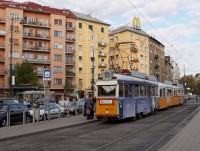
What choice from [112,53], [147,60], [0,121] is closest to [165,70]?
[147,60]

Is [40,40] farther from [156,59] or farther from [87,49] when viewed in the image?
[156,59]

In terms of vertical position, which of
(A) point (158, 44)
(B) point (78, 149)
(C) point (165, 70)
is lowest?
(B) point (78, 149)

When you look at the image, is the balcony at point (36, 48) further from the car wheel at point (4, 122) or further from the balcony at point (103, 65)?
the car wheel at point (4, 122)

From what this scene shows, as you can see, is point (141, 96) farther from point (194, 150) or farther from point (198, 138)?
point (194, 150)

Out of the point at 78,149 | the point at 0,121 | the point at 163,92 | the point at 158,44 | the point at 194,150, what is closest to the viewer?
the point at 194,150

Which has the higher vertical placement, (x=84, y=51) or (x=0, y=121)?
(x=84, y=51)

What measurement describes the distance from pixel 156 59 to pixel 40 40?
1911 inches

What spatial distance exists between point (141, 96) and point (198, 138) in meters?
13.2

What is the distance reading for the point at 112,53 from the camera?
3981 inches

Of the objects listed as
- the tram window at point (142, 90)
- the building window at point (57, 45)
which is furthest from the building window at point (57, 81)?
the tram window at point (142, 90)

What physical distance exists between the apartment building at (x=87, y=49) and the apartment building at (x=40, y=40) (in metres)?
1.98

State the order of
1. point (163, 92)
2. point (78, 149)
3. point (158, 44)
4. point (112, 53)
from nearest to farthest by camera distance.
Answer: point (78, 149) < point (163, 92) < point (112, 53) < point (158, 44)

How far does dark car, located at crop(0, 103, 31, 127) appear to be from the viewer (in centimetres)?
2079

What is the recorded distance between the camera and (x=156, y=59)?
116 m
